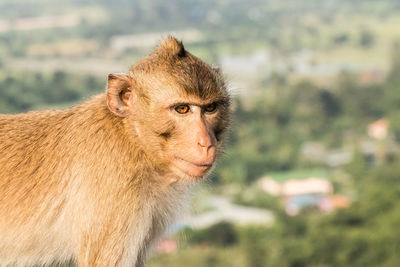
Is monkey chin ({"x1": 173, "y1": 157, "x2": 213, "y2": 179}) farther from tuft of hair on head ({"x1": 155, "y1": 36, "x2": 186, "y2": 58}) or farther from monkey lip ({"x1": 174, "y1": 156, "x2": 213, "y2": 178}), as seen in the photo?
tuft of hair on head ({"x1": 155, "y1": 36, "x2": 186, "y2": 58})

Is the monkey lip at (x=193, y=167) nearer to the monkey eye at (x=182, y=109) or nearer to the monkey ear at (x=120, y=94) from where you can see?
the monkey eye at (x=182, y=109)

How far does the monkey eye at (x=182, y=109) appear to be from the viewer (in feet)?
8.51

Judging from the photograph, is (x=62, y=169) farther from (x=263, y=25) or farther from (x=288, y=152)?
(x=263, y=25)

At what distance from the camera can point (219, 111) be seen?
274 cm

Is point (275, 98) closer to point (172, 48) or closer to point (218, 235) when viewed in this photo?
point (218, 235)

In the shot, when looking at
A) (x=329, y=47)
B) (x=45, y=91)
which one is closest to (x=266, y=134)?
(x=45, y=91)

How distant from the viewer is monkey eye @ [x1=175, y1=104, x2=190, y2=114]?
2.59 meters

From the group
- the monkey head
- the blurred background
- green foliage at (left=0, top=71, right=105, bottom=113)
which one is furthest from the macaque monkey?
green foliage at (left=0, top=71, right=105, bottom=113)

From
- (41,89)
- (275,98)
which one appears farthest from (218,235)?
(275,98)

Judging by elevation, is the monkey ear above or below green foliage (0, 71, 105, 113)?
above

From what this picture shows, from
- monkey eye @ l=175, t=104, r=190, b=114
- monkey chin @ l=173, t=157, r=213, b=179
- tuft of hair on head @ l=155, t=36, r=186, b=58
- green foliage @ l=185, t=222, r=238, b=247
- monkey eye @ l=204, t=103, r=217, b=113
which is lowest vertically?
green foliage @ l=185, t=222, r=238, b=247

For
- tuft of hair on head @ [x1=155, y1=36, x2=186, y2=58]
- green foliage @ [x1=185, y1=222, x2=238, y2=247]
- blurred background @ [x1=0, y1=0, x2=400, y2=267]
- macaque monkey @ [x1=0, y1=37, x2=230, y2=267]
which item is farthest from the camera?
green foliage @ [x1=185, y1=222, x2=238, y2=247]

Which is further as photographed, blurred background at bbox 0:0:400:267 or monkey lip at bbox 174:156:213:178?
blurred background at bbox 0:0:400:267

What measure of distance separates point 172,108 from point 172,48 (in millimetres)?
253
